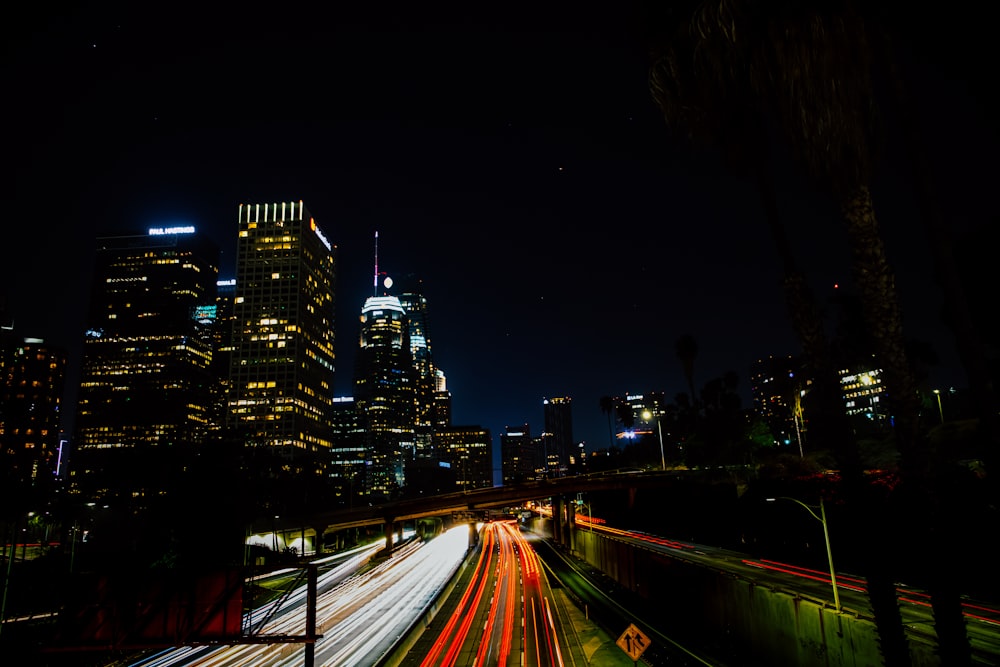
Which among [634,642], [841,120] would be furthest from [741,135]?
[634,642]

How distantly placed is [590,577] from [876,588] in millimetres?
47893

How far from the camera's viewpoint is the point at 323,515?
9069cm

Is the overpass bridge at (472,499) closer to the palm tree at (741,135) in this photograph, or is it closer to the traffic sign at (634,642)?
the traffic sign at (634,642)

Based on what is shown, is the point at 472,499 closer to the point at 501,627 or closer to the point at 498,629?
the point at 501,627

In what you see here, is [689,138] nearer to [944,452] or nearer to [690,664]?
[690,664]

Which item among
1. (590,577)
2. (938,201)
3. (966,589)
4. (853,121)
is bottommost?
(590,577)

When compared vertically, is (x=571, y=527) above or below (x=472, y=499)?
below

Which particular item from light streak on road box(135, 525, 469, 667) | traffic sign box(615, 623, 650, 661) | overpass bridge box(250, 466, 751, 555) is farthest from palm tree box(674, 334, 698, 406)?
traffic sign box(615, 623, 650, 661)

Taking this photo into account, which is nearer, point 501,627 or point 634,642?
point 634,642

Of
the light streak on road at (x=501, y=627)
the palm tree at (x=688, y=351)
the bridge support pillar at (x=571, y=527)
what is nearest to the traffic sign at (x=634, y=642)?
the light streak on road at (x=501, y=627)

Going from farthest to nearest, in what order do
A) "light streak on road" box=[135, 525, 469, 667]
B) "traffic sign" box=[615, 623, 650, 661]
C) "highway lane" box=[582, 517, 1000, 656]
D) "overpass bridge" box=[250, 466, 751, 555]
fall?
"overpass bridge" box=[250, 466, 751, 555]
"light streak on road" box=[135, 525, 469, 667]
"highway lane" box=[582, 517, 1000, 656]
"traffic sign" box=[615, 623, 650, 661]

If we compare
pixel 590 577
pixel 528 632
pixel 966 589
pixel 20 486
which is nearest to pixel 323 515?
pixel 20 486

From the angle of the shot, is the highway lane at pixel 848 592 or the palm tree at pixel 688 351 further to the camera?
the palm tree at pixel 688 351

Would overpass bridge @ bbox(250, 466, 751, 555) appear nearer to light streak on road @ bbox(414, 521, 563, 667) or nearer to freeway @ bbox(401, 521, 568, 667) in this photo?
light streak on road @ bbox(414, 521, 563, 667)
